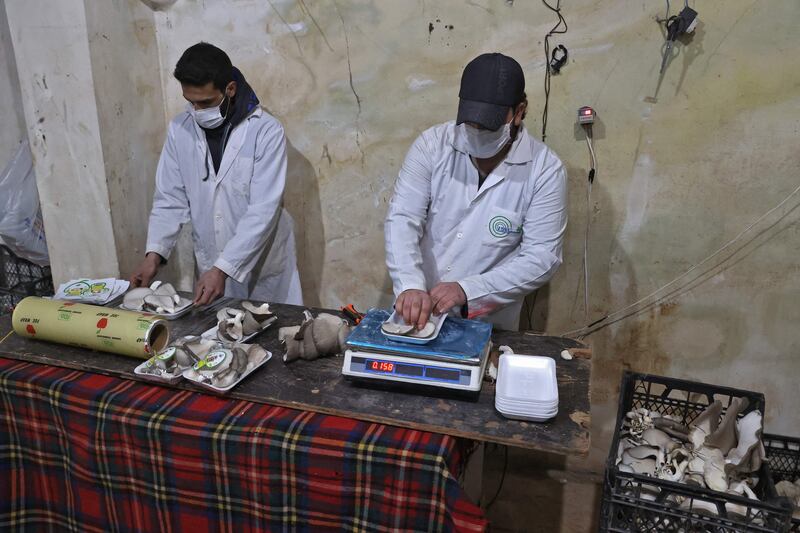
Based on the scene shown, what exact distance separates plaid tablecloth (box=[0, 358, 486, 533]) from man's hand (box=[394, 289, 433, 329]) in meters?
0.34

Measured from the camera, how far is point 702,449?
1.72m

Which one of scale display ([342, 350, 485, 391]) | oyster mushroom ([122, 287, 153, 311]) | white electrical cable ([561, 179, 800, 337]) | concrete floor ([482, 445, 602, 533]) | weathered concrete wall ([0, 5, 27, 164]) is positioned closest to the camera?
scale display ([342, 350, 485, 391])

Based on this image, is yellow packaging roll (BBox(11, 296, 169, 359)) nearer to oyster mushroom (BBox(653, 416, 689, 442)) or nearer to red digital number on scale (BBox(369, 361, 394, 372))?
red digital number on scale (BBox(369, 361, 394, 372))

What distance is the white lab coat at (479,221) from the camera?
6.93ft

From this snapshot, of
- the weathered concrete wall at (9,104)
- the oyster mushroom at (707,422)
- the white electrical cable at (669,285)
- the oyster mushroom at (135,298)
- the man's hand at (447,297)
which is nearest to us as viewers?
the oyster mushroom at (707,422)

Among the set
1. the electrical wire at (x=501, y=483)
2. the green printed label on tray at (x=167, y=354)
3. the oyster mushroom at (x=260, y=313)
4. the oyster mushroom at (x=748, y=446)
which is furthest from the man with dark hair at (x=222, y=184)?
the oyster mushroom at (x=748, y=446)

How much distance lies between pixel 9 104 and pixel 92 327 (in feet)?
7.38

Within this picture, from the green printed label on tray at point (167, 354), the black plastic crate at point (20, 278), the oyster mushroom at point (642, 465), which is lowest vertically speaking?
the oyster mushroom at point (642, 465)

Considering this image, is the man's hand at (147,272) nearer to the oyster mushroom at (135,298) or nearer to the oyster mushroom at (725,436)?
the oyster mushroom at (135,298)

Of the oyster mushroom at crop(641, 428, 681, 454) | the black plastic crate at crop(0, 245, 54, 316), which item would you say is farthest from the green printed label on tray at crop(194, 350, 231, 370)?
the black plastic crate at crop(0, 245, 54, 316)

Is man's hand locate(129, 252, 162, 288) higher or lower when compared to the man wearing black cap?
lower

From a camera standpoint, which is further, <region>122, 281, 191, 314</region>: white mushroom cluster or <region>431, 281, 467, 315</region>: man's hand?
<region>122, 281, 191, 314</region>: white mushroom cluster

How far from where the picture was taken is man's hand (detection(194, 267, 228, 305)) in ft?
7.17

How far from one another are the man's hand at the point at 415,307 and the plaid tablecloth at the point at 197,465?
13.6 inches
